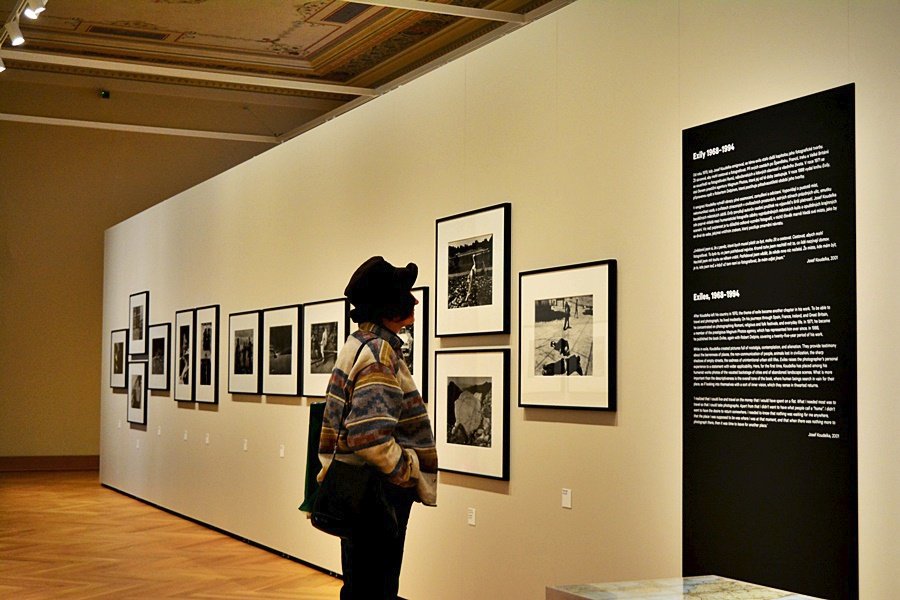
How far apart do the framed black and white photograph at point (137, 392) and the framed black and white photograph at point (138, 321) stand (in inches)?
9.2

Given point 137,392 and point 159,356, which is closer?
point 159,356

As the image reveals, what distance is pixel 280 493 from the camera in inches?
448

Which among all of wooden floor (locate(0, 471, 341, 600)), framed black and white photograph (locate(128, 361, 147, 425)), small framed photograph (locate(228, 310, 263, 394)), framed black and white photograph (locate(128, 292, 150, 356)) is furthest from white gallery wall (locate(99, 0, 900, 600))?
framed black and white photograph (locate(128, 292, 150, 356))

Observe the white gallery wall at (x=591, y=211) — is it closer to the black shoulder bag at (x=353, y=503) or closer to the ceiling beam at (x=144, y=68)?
the black shoulder bag at (x=353, y=503)

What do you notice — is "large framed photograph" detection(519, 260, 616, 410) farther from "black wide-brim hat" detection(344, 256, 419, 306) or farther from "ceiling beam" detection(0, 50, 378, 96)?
"ceiling beam" detection(0, 50, 378, 96)

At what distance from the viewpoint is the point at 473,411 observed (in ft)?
25.7

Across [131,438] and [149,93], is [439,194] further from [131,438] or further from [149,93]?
[149,93]

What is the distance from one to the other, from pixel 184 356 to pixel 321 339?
4.85 m

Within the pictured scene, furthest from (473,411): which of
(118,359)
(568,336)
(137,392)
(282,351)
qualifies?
(118,359)

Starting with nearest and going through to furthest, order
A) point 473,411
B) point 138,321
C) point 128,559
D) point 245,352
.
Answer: point 473,411
point 128,559
point 245,352
point 138,321

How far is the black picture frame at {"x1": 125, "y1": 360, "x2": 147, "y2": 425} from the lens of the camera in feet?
54.5

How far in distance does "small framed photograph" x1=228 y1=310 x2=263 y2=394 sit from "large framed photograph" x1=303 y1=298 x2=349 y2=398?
135cm

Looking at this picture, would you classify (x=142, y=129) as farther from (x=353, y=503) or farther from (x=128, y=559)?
(x=353, y=503)

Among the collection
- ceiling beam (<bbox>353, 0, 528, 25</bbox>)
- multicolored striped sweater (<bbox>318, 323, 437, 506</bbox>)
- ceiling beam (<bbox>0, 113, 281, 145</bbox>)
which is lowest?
multicolored striped sweater (<bbox>318, 323, 437, 506</bbox>)
